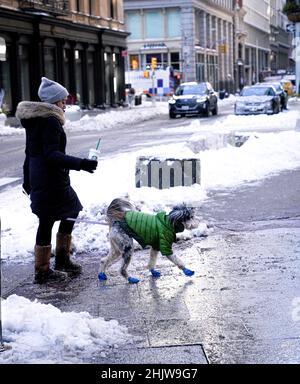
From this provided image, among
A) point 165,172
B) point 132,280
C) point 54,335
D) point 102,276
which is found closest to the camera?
point 54,335

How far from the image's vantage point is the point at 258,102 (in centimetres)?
3412

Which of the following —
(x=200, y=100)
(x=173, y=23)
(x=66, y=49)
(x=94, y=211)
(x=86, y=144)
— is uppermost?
(x=173, y=23)

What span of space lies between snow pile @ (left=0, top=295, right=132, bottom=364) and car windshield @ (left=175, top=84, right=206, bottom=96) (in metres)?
33.1

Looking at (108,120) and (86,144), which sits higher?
(108,120)

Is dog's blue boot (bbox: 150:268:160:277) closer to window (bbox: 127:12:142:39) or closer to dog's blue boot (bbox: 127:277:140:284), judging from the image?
dog's blue boot (bbox: 127:277:140:284)

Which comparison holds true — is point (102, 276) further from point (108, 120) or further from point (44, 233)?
point (108, 120)

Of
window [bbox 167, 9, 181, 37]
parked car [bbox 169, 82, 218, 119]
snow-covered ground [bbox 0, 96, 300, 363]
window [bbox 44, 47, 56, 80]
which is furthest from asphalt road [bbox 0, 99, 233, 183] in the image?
window [bbox 167, 9, 181, 37]

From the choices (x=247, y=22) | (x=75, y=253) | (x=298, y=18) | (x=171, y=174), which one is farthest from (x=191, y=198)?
(x=247, y=22)

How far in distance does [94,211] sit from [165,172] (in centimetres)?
223

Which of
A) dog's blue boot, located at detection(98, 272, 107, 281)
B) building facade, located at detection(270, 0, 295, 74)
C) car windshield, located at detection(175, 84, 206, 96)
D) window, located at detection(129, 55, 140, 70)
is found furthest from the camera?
building facade, located at detection(270, 0, 295, 74)

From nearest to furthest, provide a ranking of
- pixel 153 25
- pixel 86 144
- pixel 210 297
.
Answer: pixel 210 297 < pixel 86 144 < pixel 153 25

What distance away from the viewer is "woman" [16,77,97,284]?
263 inches

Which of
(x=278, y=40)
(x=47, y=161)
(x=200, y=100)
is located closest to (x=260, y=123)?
(x=200, y=100)
